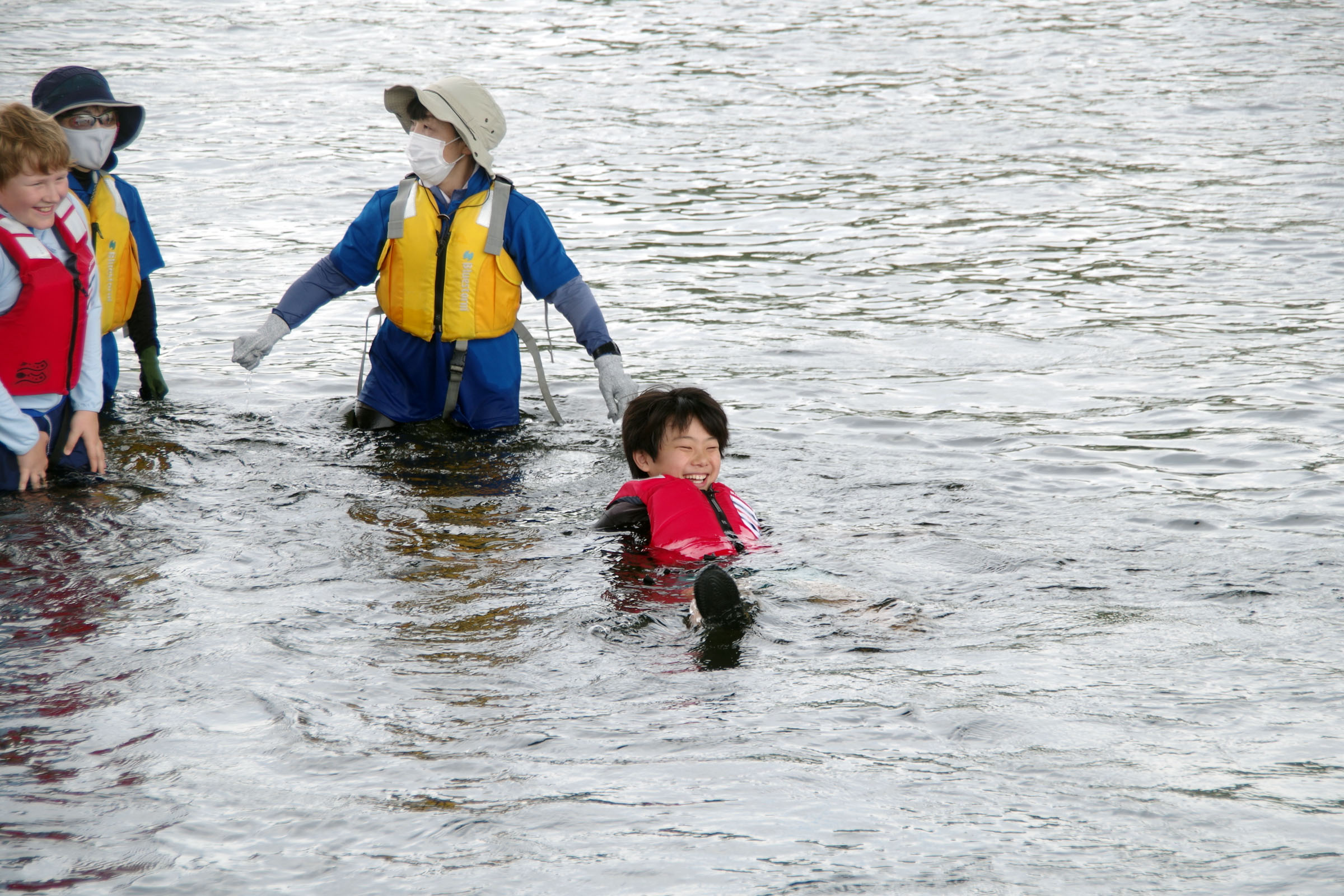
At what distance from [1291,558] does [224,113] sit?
16.6 m

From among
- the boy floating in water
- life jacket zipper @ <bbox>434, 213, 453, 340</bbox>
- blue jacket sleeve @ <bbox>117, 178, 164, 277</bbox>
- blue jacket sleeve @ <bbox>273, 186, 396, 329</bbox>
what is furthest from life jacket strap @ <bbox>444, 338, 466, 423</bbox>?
blue jacket sleeve @ <bbox>117, 178, 164, 277</bbox>

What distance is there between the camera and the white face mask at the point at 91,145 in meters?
6.77

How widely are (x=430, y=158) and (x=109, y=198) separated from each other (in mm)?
1748

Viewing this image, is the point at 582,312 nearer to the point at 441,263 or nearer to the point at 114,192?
the point at 441,263

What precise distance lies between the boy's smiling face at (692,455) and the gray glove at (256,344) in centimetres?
241

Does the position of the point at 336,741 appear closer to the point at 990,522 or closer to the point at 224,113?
the point at 990,522

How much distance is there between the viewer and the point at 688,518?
5.81 metres

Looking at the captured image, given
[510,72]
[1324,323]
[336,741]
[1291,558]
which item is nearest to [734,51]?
[510,72]

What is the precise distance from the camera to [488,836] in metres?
3.67

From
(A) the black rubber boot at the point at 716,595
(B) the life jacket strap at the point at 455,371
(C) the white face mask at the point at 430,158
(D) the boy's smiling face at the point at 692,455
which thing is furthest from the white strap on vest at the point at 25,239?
(A) the black rubber boot at the point at 716,595

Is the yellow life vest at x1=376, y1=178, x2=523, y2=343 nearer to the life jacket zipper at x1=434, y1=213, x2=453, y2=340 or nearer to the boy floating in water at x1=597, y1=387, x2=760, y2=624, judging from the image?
the life jacket zipper at x1=434, y1=213, x2=453, y2=340

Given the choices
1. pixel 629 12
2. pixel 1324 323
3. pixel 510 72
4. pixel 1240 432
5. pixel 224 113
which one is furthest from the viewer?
pixel 629 12

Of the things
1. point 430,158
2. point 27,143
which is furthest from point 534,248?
point 27,143

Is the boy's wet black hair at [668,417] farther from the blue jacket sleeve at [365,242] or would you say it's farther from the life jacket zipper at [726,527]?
the blue jacket sleeve at [365,242]
